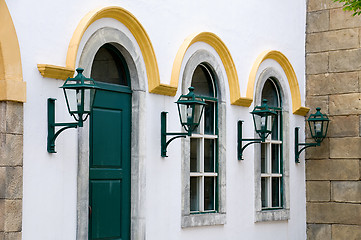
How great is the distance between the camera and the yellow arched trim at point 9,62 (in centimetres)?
564

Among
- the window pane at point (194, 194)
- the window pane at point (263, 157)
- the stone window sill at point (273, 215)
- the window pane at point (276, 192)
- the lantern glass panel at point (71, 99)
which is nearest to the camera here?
the lantern glass panel at point (71, 99)

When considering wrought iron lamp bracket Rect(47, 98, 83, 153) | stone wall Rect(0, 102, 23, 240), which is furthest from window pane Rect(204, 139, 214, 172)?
stone wall Rect(0, 102, 23, 240)

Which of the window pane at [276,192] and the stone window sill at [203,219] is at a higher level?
the window pane at [276,192]

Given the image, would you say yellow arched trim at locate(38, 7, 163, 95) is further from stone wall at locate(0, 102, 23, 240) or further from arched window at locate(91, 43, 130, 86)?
stone wall at locate(0, 102, 23, 240)

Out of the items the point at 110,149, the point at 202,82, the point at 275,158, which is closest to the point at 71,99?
the point at 110,149

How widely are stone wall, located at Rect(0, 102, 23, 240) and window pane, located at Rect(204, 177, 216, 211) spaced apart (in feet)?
10.1

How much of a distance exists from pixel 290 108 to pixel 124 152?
374cm

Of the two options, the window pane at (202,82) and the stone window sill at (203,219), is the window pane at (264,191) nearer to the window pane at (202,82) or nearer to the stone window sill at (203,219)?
the stone window sill at (203,219)

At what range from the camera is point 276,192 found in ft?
32.6

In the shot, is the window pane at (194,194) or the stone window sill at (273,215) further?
the stone window sill at (273,215)

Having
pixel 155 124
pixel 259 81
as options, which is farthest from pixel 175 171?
pixel 259 81

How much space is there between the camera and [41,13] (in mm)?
6031

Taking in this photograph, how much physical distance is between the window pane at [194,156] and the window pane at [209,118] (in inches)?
9.9

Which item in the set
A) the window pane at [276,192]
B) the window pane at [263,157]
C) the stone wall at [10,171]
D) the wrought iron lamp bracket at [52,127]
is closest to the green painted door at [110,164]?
the wrought iron lamp bracket at [52,127]
